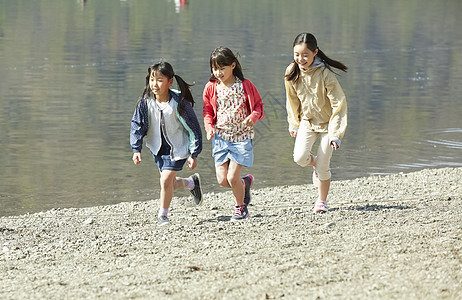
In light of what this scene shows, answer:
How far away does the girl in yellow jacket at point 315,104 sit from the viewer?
6.84m

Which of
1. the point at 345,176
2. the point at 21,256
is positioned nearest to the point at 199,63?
the point at 345,176

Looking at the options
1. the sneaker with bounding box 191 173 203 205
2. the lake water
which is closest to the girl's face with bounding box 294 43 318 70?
the sneaker with bounding box 191 173 203 205

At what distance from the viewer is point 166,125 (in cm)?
693

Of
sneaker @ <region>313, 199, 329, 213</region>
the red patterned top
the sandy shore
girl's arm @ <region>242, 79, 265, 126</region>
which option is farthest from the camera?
sneaker @ <region>313, 199, 329, 213</region>

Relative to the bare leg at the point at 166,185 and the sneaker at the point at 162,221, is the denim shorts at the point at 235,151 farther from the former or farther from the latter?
the sneaker at the point at 162,221

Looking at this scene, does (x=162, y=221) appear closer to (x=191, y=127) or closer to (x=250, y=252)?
(x=191, y=127)

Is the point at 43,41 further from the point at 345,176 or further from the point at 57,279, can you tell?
the point at 57,279

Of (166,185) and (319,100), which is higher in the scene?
(319,100)

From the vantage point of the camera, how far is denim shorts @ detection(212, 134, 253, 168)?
273 inches

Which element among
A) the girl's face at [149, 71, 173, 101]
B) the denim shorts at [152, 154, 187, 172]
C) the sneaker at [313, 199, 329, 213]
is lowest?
the sneaker at [313, 199, 329, 213]

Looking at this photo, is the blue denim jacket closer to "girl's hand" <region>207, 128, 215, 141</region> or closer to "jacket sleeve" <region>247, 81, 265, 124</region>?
"girl's hand" <region>207, 128, 215, 141</region>

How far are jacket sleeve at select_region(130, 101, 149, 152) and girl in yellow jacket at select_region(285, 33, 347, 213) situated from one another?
1.28m

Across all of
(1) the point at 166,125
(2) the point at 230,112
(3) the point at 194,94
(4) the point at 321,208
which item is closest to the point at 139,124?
(1) the point at 166,125

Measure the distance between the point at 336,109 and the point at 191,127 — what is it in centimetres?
125
